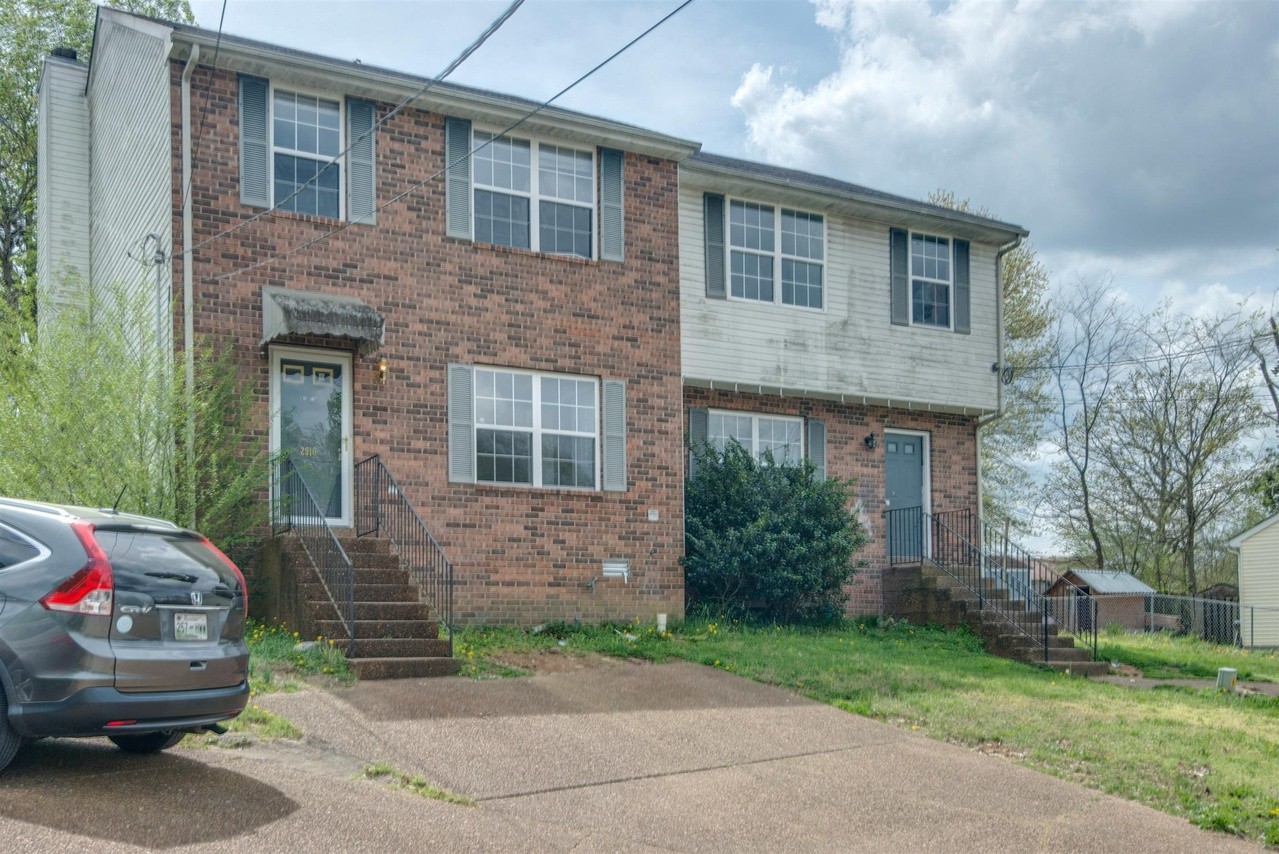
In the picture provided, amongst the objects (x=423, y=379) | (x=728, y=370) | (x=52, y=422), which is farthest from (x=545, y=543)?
(x=52, y=422)

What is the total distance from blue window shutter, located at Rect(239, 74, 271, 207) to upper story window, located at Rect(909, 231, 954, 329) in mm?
10198

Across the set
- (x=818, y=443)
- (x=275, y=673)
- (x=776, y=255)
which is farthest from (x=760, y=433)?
(x=275, y=673)

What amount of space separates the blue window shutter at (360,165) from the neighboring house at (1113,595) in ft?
56.2

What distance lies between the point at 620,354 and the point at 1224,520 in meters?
31.3

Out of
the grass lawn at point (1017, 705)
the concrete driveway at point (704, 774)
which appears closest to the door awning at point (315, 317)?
the grass lawn at point (1017, 705)

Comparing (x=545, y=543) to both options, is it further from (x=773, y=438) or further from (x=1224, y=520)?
(x=1224, y=520)

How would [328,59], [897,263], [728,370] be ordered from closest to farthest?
1. [328,59]
2. [728,370]
3. [897,263]

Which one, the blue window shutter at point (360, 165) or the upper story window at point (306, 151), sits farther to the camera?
the blue window shutter at point (360, 165)

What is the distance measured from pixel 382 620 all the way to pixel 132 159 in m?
7.60

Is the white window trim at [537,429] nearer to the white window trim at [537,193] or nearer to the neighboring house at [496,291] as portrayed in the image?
the neighboring house at [496,291]

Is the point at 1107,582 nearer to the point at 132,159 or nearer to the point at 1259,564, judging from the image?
the point at 1259,564

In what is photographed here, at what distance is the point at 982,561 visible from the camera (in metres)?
18.4

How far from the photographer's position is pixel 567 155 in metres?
16.5

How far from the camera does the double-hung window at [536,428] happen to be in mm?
15578
